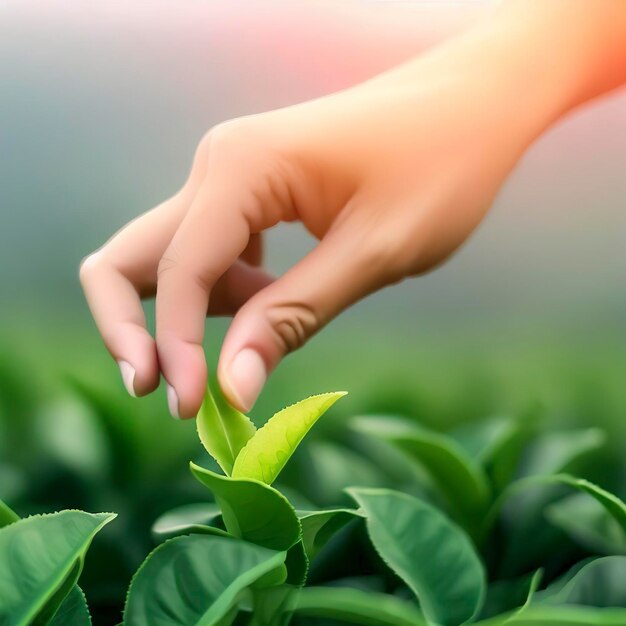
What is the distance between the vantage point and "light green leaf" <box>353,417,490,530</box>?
0.49 meters

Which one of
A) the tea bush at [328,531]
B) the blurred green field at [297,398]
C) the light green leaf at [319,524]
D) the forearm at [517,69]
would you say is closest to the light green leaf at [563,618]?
the tea bush at [328,531]

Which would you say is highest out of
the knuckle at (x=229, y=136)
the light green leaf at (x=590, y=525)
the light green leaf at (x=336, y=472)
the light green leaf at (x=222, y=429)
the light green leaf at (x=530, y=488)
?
the knuckle at (x=229, y=136)

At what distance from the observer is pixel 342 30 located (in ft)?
1.95

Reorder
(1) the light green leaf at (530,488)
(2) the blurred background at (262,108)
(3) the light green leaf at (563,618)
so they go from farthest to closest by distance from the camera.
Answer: (2) the blurred background at (262,108), (1) the light green leaf at (530,488), (3) the light green leaf at (563,618)

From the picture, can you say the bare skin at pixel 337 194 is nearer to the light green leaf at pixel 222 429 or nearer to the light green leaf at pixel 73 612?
the light green leaf at pixel 222 429

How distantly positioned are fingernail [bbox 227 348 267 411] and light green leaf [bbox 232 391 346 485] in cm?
6

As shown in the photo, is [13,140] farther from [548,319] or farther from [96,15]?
[548,319]

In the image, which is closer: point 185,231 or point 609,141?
point 185,231

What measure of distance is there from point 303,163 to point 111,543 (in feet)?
0.93

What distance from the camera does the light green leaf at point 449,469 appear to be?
490mm

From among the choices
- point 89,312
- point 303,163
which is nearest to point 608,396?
point 303,163

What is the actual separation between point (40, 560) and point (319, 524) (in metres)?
0.15

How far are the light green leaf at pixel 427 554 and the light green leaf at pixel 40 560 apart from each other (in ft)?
0.49

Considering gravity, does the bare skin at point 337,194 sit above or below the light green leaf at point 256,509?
above
